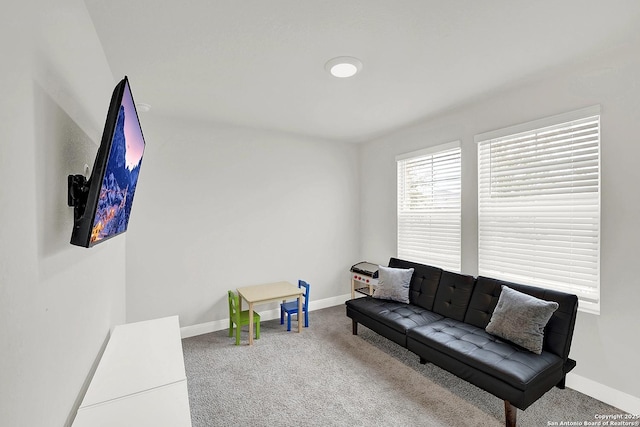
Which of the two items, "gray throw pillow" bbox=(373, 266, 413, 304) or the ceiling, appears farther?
"gray throw pillow" bbox=(373, 266, 413, 304)

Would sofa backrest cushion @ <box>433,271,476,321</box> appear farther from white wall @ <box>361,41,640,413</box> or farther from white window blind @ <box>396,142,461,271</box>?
white wall @ <box>361,41,640,413</box>

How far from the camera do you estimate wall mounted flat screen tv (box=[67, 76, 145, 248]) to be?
103 cm

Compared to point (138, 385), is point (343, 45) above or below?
above

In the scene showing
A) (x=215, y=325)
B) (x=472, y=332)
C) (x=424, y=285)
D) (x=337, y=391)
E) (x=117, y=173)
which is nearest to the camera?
(x=117, y=173)

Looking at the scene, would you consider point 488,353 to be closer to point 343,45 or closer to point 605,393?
point 605,393

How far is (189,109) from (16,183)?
248cm

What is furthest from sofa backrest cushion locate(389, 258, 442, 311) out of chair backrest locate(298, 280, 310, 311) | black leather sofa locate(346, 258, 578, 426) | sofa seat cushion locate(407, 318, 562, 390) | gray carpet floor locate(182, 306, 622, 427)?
chair backrest locate(298, 280, 310, 311)

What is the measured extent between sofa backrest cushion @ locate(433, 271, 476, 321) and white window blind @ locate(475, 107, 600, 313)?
28cm

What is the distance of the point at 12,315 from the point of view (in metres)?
0.79

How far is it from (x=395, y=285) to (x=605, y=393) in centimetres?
178

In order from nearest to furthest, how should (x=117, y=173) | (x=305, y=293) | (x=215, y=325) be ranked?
(x=117, y=173) → (x=215, y=325) → (x=305, y=293)

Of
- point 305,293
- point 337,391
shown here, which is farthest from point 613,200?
point 305,293

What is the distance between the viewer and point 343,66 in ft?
7.00

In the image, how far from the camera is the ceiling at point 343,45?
61.8 inches
